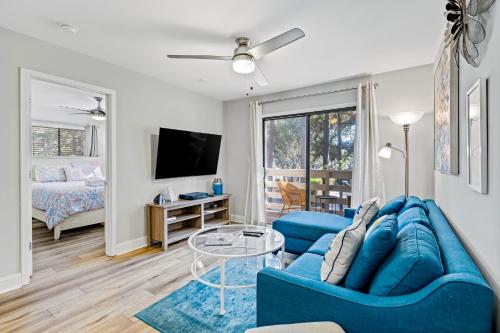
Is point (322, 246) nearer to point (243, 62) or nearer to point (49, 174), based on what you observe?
point (243, 62)

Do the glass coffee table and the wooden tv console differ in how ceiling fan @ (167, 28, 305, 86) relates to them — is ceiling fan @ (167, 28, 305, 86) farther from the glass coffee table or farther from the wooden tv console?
the wooden tv console

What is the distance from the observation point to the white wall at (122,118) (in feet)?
7.71

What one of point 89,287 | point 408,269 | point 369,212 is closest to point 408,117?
point 369,212

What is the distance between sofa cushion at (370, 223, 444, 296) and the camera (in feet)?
3.47

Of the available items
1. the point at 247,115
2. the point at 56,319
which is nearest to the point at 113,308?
the point at 56,319

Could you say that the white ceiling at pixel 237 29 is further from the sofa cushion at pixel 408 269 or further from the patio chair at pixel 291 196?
the patio chair at pixel 291 196

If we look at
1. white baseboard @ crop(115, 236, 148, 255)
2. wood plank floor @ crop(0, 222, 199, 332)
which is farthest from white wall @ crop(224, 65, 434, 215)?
white baseboard @ crop(115, 236, 148, 255)

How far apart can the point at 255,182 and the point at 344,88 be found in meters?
2.13

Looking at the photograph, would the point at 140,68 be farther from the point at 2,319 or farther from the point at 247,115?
the point at 2,319

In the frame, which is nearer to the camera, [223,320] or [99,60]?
[223,320]

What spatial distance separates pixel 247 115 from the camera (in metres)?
4.79

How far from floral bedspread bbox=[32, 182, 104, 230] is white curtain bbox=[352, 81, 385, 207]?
417cm

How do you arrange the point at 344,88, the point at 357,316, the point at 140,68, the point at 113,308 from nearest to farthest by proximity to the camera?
the point at 357,316 → the point at 113,308 → the point at 140,68 → the point at 344,88

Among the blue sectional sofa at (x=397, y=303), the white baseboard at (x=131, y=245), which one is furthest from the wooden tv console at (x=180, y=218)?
the blue sectional sofa at (x=397, y=303)
